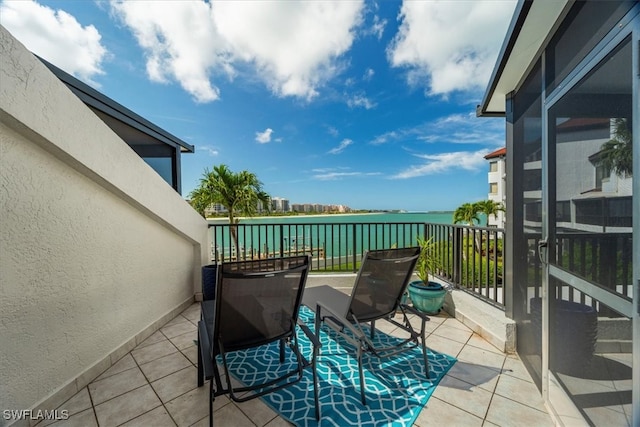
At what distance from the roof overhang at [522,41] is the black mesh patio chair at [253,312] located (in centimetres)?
246

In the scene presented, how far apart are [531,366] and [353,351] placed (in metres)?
1.67

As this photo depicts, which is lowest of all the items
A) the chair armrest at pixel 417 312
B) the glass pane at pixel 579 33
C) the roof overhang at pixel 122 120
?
the chair armrest at pixel 417 312

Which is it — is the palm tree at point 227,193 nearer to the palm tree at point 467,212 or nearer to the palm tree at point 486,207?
the palm tree at point 467,212

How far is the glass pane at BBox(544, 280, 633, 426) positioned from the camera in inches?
45.5

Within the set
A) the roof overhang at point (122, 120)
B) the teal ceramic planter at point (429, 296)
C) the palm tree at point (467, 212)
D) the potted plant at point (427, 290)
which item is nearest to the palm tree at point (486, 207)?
the palm tree at point (467, 212)

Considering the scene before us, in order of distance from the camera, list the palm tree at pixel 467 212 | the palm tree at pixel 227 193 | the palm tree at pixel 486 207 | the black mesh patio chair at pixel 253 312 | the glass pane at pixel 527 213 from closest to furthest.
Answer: the black mesh patio chair at pixel 253 312
the glass pane at pixel 527 213
the palm tree at pixel 227 193
the palm tree at pixel 486 207
the palm tree at pixel 467 212

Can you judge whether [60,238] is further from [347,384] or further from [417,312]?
[417,312]

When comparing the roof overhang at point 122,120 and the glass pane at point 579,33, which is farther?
the roof overhang at point 122,120

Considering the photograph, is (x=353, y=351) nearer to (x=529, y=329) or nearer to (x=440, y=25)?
(x=529, y=329)

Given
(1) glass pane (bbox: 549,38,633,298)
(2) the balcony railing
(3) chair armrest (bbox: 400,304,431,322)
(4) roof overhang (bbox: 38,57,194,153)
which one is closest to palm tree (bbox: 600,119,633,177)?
(1) glass pane (bbox: 549,38,633,298)

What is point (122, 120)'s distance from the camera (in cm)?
392

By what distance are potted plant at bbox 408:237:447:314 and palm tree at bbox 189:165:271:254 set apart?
3.88 meters

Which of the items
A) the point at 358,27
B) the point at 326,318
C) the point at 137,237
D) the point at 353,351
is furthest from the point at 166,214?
the point at 358,27

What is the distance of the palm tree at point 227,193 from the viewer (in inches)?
221
